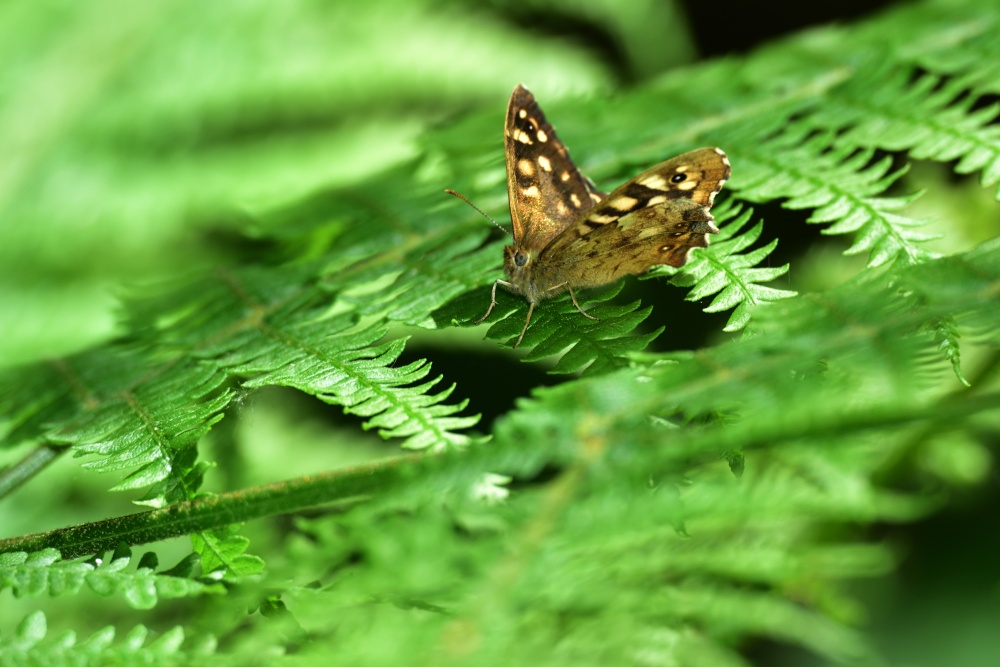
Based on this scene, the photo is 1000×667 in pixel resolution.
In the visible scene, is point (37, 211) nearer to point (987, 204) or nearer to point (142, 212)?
point (142, 212)

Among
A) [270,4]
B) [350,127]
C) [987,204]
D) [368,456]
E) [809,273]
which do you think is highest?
[270,4]

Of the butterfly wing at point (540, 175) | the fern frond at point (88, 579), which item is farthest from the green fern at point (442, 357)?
the butterfly wing at point (540, 175)

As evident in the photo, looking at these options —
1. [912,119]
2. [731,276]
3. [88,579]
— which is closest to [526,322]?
[731,276]

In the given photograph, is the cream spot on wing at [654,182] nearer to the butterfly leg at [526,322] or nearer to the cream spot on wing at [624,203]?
the cream spot on wing at [624,203]

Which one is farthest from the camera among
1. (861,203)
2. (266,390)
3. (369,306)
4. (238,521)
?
(266,390)

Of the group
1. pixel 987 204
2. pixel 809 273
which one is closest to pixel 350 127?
pixel 809 273

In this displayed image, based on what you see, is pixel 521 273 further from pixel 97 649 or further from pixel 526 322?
pixel 97 649
